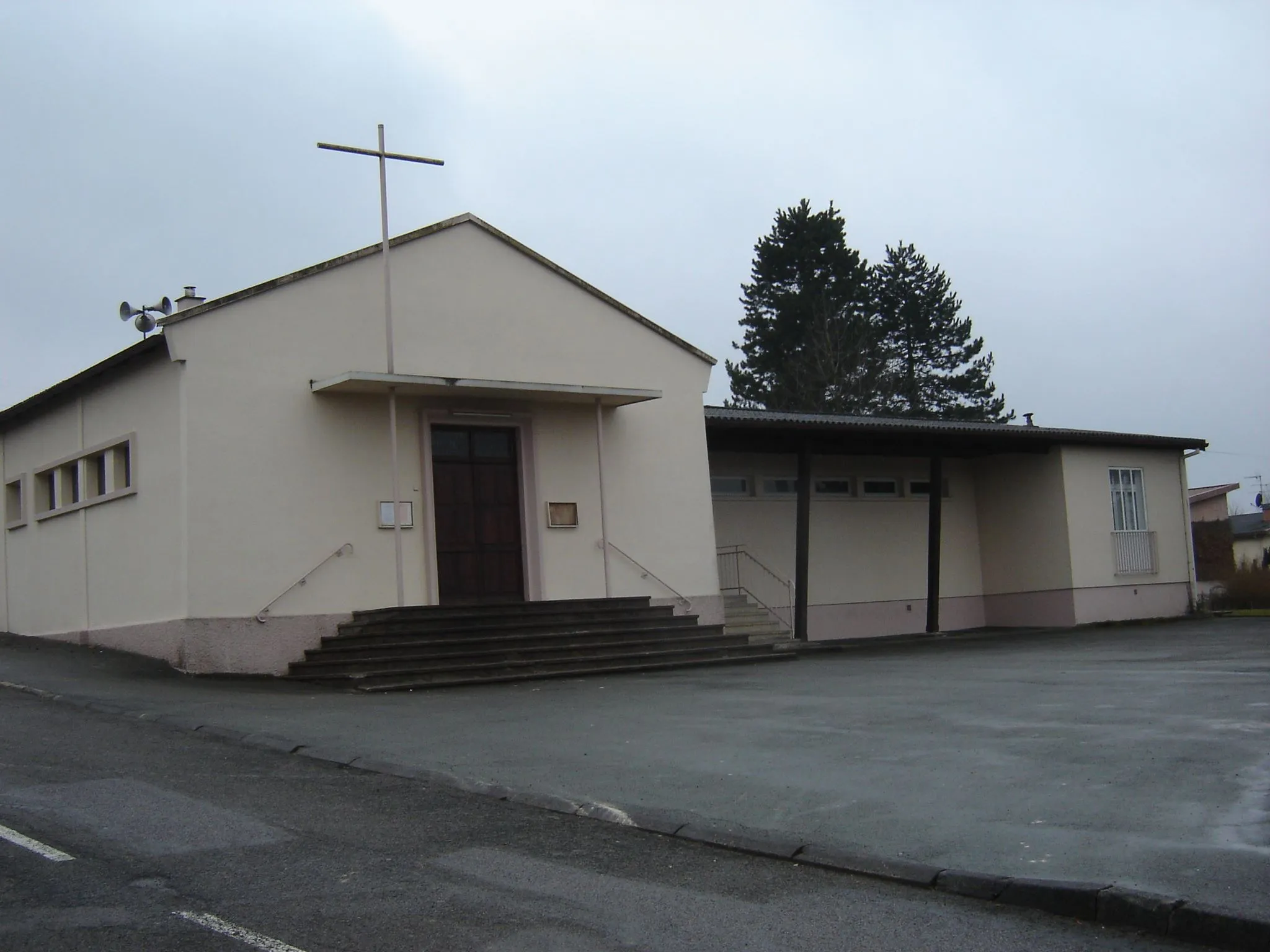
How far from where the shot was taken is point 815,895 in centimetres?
589

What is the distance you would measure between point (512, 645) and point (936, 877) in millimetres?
10805

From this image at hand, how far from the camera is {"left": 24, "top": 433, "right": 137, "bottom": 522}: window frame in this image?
16922 mm

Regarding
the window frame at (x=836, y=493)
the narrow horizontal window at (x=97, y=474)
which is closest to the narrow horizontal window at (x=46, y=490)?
the narrow horizontal window at (x=97, y=474)

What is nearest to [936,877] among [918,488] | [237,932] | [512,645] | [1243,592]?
[237,932]

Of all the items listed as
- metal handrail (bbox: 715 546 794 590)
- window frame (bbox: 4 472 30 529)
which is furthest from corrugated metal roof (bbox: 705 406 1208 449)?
window frame (bbox: 4 472 30 529)

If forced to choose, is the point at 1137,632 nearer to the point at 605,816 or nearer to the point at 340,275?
the point at 340,275

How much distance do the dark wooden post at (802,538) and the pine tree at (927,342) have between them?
30386mm

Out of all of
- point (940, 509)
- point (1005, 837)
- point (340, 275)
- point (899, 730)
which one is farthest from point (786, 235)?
point (1005, 837)

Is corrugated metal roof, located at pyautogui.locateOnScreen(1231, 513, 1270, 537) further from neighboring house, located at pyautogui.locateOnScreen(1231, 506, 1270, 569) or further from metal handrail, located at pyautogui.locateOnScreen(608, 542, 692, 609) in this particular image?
metal handrail, located at pyautogui.locateOnScreen(608, 542, 692, 609)

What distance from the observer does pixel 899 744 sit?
933 cm

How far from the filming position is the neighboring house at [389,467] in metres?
15.9

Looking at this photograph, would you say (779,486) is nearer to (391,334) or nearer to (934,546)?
(934,546)

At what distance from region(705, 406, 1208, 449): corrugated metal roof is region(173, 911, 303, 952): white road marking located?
51.6 feet

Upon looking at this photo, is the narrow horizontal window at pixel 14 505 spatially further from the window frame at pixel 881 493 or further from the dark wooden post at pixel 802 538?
the window frame at pixel 881 493
